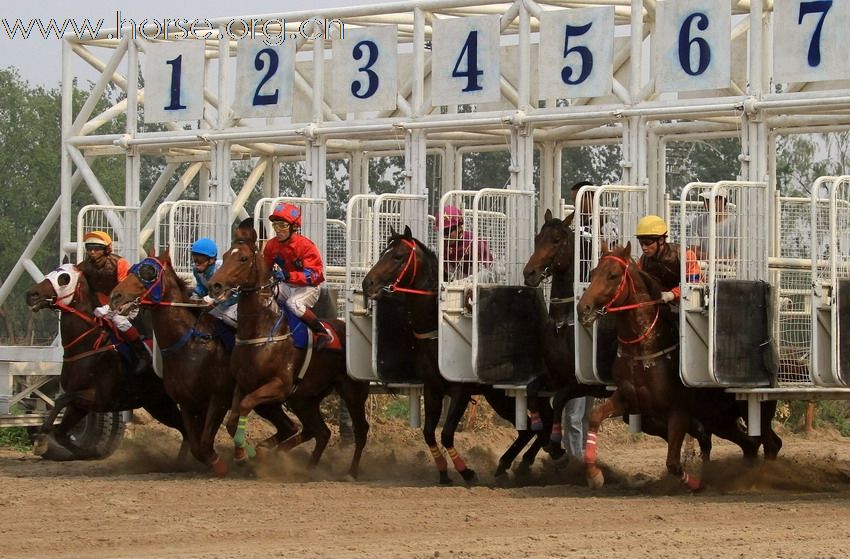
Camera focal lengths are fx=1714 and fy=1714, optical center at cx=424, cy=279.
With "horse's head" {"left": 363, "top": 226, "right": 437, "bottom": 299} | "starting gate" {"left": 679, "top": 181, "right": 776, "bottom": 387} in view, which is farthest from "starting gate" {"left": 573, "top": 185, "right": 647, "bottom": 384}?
"horse's head" {"left": 363, "top": 226, "right": 437, "bottom": 299}

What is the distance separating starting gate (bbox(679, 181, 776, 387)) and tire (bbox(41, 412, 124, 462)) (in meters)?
6.13

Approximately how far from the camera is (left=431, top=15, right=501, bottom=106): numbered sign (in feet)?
46.0

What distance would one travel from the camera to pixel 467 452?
52.4 feet

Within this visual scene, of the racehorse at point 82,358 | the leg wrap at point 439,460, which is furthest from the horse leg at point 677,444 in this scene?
the racehorse at point 82,358

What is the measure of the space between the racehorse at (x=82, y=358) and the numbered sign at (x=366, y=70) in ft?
9.07

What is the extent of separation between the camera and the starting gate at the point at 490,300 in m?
13.2

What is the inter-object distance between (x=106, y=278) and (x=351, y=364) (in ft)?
7.50

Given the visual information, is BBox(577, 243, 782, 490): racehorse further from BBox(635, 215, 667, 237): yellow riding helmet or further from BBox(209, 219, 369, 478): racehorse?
BBox(209, 219, 369, 478): racehorse

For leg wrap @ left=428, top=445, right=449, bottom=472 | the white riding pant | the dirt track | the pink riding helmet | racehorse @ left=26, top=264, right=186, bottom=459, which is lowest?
the dirt track

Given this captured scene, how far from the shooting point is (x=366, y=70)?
14.9m

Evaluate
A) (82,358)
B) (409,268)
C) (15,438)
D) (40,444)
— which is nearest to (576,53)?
(409,268)

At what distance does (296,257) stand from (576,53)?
274cm

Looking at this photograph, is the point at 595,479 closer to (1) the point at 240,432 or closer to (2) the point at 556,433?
(2) the point at 556,433

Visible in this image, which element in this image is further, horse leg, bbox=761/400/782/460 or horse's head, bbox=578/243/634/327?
horse leg, bbox=761/400/782/460
